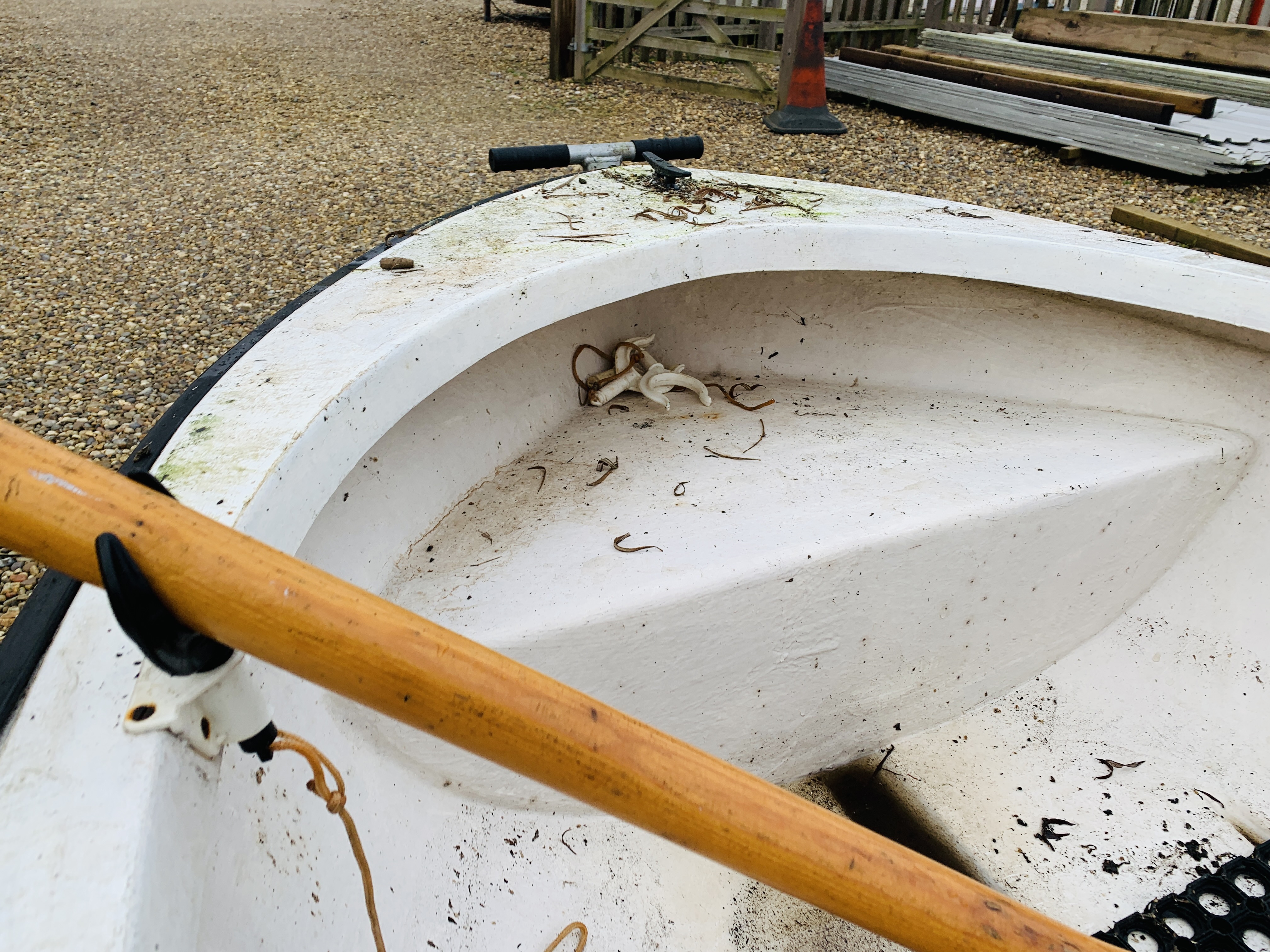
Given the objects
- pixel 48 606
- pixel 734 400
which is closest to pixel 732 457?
pixel 734 400

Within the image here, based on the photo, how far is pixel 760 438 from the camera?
6.17ft

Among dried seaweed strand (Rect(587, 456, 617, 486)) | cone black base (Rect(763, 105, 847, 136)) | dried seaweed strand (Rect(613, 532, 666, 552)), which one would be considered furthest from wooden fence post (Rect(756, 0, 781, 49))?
dried seaweed strand (Rect(613, 532, 666, 552))

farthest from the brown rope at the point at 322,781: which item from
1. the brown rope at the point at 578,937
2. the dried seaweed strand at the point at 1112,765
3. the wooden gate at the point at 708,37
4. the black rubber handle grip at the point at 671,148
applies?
the wooden gate at the point at 708,37

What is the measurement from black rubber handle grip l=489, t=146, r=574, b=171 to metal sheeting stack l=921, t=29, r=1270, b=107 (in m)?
5.52

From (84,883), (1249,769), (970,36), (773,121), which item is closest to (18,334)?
(84,883)

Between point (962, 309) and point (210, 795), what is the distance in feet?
5.91

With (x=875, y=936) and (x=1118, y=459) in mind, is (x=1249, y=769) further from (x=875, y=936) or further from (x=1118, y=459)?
(x=875, y=936)

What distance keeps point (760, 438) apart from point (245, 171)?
3962 millimetres

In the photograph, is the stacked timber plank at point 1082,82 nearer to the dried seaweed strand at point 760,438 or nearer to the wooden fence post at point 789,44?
the wooden fence post at point 789,44

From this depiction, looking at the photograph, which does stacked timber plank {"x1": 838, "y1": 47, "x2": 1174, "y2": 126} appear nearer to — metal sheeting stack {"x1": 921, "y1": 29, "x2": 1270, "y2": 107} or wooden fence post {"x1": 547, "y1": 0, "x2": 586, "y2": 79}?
metal sheeting stack {"x1": 921, "y1": 29, "x2": 1270, "y2": 107}

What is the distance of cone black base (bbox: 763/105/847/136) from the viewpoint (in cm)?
545

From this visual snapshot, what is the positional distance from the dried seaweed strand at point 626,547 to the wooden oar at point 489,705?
0.82m

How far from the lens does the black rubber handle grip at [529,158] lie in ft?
6.18

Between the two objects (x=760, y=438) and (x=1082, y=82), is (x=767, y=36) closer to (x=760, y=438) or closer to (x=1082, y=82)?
(x=1082, y=82)
